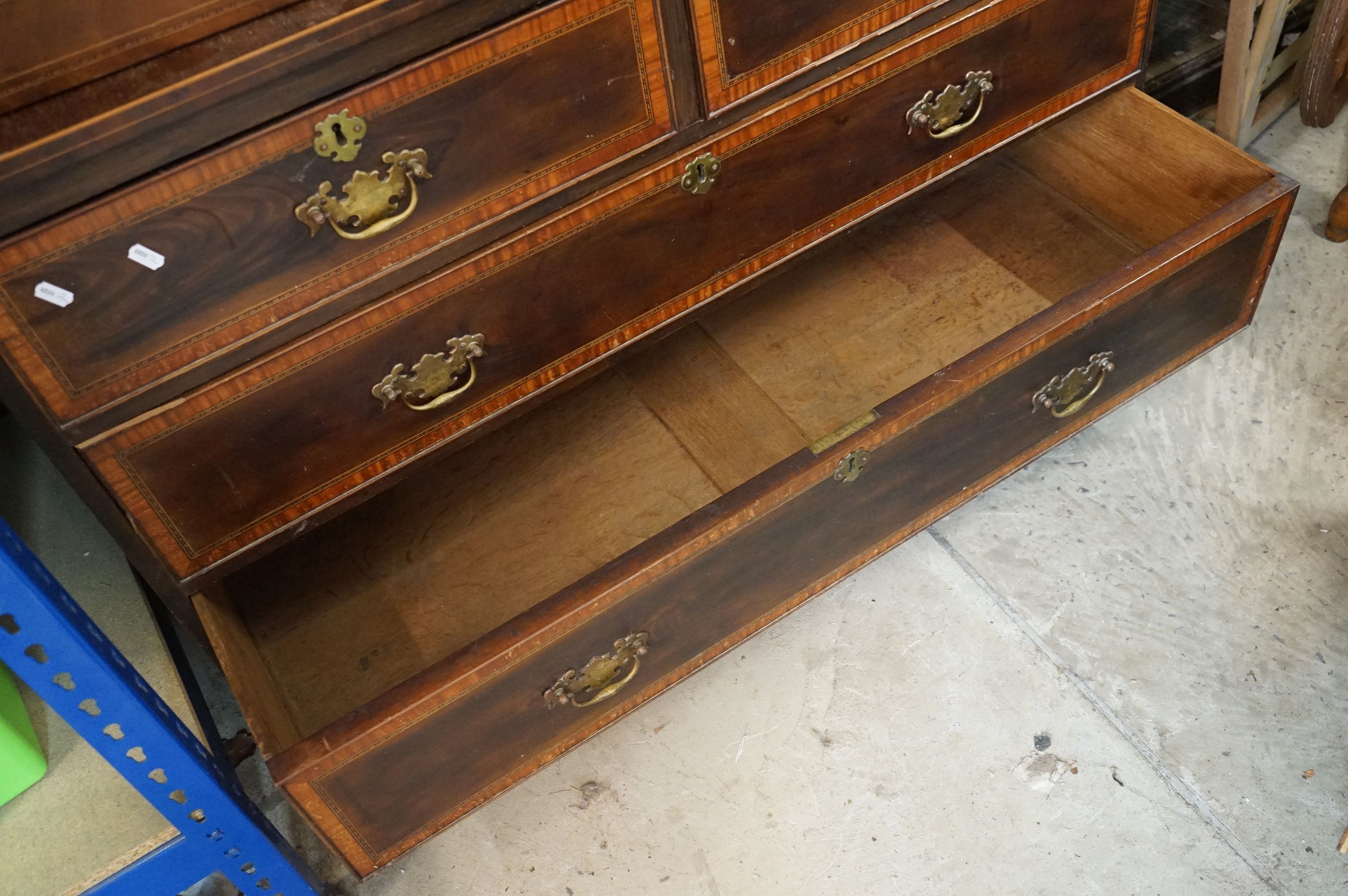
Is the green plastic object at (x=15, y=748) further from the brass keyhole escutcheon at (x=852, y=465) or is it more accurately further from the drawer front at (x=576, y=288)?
the brass keyhole escutcheon at (x=852, y=465)

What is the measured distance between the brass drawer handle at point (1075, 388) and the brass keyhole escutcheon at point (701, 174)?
16.4 inches

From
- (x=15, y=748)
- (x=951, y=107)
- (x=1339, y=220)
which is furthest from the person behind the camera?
(x=1339, y=220)

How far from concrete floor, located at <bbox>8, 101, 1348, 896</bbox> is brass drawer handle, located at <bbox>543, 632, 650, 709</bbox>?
7.6 inches

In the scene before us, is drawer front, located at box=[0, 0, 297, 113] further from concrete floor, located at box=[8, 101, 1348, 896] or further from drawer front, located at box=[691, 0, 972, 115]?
concrete floor, located at box=[8, 101, 1348, 896]

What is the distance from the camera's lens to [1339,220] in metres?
1.67

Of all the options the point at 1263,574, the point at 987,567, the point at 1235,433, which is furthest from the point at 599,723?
the point at 1235,433

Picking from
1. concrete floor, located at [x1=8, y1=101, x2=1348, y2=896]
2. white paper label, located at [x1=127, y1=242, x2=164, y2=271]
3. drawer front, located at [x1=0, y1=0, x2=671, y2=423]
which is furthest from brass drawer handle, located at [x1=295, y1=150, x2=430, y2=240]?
concrete floor, located at [x1=8, y1=101, x2=1348, y2=896]

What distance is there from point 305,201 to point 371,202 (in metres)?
0.05

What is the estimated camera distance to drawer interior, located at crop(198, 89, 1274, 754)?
4.13 feet

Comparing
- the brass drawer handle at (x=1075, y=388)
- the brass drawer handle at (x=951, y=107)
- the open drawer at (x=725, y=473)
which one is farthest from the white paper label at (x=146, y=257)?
the brass drawer handle at (x=1075, y=388)

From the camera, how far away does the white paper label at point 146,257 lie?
0.86 m

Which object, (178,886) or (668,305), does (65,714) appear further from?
(668,305)

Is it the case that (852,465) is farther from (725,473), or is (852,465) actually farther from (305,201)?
(305,201)

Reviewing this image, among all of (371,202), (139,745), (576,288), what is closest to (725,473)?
(576,288)
